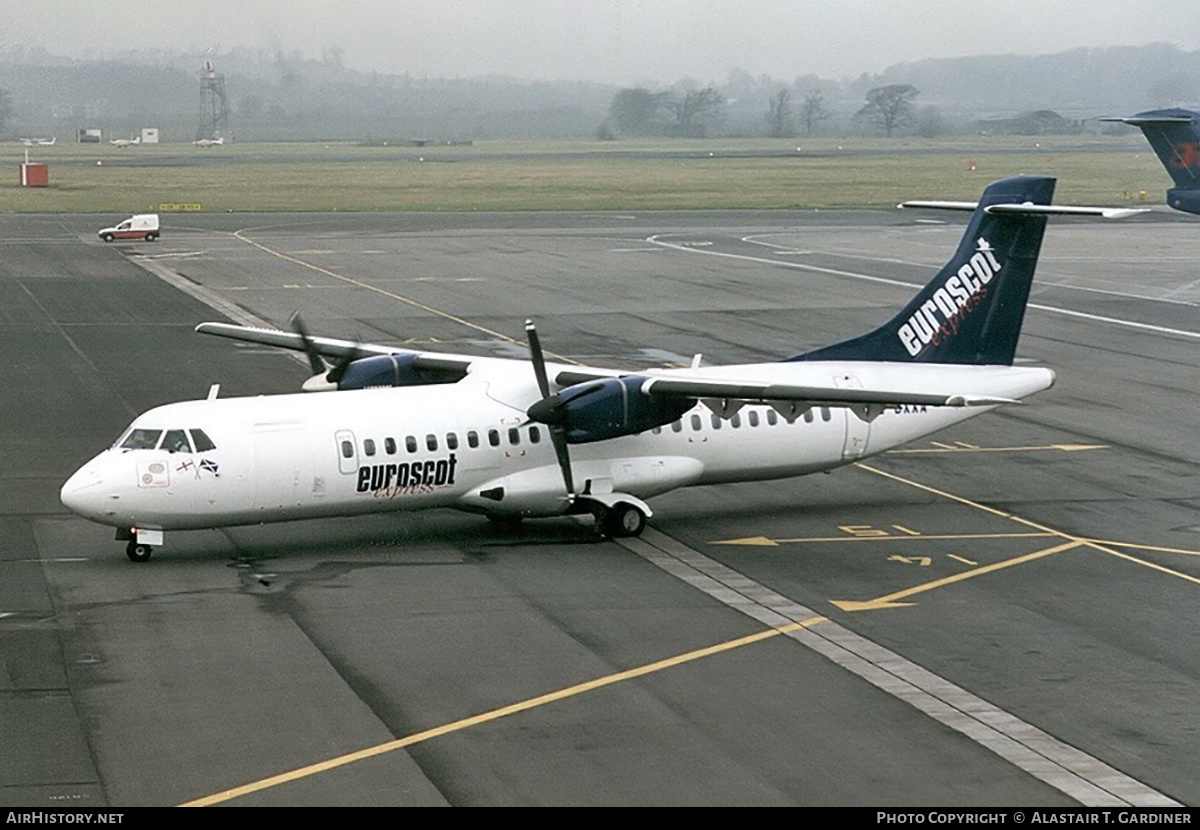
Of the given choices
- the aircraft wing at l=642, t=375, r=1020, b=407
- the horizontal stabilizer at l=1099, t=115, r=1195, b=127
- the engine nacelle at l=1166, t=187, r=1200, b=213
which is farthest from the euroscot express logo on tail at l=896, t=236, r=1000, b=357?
the engine nacelle at l=1166, t=187, r=1200, b=213

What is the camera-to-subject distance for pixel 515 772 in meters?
17.4

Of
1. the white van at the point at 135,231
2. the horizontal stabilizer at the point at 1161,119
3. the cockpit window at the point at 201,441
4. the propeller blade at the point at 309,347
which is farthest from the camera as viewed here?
the white van at the point at 135,231

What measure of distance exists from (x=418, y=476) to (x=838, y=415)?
312 inches

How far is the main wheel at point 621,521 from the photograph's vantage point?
2805cm

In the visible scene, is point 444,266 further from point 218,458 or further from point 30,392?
point 218,458

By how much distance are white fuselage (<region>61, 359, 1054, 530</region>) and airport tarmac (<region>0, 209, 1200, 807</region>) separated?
93 centimetres

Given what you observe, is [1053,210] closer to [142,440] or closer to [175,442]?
[175,442]

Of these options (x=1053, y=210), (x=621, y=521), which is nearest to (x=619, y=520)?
(x=621, y=521)

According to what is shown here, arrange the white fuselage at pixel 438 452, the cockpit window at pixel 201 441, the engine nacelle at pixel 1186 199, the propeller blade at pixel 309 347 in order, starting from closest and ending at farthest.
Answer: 1. the white fuselage at pixel 438 452
2. the cockpit window at pixel 201 441
3. the propeller blade at pixel 309 347
4. the engine nacelle at pixel 1186 199

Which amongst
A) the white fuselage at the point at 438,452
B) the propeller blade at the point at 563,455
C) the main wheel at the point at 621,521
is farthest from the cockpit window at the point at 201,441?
the main wheel at the point at 621,521

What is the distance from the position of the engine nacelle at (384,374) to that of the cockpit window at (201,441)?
5370 mm

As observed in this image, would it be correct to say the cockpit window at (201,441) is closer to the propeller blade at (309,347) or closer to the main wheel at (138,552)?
the main wheel at (138,552)

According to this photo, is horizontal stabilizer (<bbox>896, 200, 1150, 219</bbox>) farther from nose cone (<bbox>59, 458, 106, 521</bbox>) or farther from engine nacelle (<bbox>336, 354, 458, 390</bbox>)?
nose cone (<bbox>59, 458, 106, 521</bbox>)

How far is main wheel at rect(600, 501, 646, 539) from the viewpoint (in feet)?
92.0
